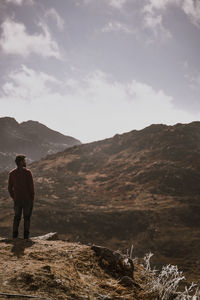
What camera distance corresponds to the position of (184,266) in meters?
10.6

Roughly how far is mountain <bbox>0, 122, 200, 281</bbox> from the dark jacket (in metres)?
7.55

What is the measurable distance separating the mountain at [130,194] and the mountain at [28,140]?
3087 cm

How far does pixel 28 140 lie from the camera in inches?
3046

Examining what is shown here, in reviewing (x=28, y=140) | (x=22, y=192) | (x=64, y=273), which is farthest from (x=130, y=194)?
(x=28, y=140)

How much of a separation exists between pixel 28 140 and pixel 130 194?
195ft

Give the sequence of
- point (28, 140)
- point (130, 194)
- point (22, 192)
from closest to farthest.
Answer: point (22, 192) → point (130, 194) → point (28, 140)

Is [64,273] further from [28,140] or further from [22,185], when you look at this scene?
[28,140]

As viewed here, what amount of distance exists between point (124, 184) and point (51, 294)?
80.1 ft

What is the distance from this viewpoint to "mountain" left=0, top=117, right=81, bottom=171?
69.9m

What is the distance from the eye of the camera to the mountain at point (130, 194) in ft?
47.1

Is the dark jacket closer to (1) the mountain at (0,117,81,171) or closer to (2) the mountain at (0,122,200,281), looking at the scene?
(2) the mountain at (0,122,200,281)

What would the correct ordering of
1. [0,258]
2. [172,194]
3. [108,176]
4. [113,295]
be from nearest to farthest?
[113,295]
[0,258]
[172,194]
[108,176]

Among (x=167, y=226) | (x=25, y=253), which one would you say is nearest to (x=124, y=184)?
(x=167, y=226)

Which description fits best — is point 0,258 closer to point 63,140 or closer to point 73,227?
point 73,227
